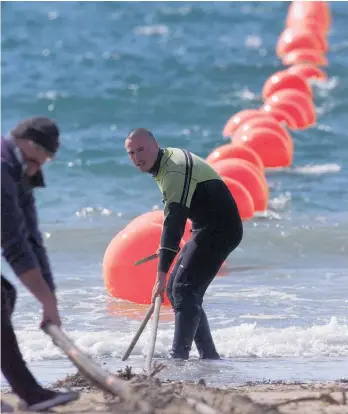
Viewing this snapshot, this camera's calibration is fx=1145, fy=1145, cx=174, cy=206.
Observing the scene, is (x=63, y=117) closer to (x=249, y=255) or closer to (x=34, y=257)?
(x=249, y=255)

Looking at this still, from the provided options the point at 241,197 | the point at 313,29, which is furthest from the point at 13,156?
the point at 313,29

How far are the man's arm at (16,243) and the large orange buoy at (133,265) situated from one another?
13.6 ft

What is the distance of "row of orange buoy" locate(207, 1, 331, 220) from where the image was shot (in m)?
13.2

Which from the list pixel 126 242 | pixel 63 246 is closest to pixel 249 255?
pixel 63 246

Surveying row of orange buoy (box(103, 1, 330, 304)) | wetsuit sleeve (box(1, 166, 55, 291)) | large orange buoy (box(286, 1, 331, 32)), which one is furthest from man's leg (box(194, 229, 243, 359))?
large orange buoy (box(286, 1, 331, 32))

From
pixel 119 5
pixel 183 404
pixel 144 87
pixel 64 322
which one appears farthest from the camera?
pixel 119 5

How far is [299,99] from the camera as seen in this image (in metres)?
20.1

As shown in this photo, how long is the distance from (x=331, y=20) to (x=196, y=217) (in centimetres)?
2099

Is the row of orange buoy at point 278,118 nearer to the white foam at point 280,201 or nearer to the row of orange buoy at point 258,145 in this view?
the row of orange buoy at point 258,145

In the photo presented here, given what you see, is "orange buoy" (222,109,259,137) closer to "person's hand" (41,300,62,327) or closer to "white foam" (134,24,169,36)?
"white foam" (134,24,169,36)

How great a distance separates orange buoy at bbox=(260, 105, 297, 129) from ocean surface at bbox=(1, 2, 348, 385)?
11.4 inches

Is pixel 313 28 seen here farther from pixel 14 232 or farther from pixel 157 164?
pixel 14 232

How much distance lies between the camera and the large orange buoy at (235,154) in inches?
571

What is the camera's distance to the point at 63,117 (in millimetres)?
22297
